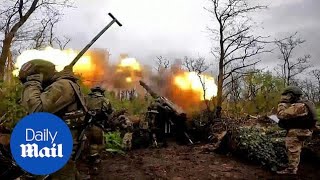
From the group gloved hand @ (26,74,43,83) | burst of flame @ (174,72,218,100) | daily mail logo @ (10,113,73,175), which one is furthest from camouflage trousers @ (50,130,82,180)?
burst of flame @ (174,72,218,100)

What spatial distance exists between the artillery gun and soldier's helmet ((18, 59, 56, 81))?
960 centimetres

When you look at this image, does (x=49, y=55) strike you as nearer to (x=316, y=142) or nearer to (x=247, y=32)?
(x=316, y=142)

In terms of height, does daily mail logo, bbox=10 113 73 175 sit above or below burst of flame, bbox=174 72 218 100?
below

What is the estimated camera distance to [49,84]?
4613 millimetres

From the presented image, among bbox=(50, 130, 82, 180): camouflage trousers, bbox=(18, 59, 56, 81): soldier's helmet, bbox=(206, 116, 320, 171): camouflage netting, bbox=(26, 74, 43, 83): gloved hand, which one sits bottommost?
bbox=(206, 116, 320, 171): camouflage netting

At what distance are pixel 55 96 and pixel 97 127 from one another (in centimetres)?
602

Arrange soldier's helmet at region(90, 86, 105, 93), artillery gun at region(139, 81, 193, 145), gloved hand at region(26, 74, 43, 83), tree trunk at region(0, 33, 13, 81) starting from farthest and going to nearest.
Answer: tree trunk at region(0, 33, 13, 81), artillery gun at region(139, 81, 193, 145), soldier's helmet at region(90, 86, 105, 93), gloved hand at region(26, 74, 43, 83)

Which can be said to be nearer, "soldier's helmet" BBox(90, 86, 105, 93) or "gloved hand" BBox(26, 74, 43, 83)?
"gloved hand" BBox(26, 74, 43, 83)

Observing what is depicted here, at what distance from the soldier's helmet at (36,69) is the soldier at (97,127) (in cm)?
497

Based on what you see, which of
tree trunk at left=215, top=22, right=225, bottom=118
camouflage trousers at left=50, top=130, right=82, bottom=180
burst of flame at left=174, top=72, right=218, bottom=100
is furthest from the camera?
burst of flame at left=174, top=72, right=218, bottom=100

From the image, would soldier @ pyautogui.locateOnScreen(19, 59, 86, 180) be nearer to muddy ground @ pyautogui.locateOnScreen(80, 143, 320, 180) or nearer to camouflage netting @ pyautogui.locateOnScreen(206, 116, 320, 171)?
muddy ground @ pyautogui.locateOnScreen(80, 143, 320, 180)

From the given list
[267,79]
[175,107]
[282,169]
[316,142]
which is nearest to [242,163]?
[282,169]

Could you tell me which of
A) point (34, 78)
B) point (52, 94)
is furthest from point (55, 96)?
point (34, 78)

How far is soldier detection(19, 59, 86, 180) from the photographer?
416 centimetres
